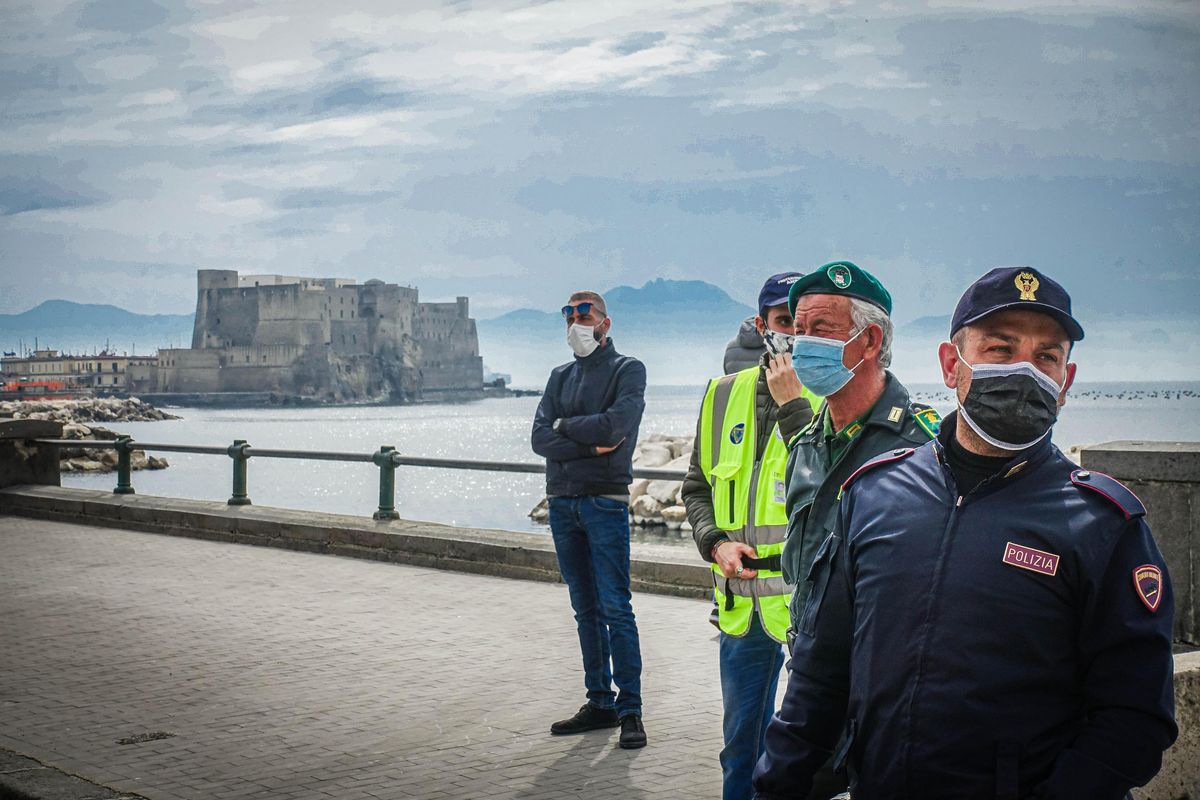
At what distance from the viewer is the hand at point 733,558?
14.6 feet

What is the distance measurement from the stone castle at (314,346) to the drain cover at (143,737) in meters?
148

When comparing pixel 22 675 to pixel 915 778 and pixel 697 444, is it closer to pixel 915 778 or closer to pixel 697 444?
pixel 697 444

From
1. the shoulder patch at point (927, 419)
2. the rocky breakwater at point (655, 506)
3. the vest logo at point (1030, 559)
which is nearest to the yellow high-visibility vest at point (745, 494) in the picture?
the shoulder patch at point (927, 419)

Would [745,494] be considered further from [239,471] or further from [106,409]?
[106,409]

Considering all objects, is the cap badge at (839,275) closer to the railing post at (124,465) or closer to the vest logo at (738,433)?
the vest logo at (738,433)

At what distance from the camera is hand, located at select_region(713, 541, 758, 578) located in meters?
4.44

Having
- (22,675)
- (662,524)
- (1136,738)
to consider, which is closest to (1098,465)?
(1136,738)

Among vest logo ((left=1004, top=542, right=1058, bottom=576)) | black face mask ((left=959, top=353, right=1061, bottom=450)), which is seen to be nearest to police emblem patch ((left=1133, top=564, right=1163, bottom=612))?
vest logo ((left=1004, top=542, right=1058, bottom=576))

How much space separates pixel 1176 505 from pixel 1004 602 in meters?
4.66

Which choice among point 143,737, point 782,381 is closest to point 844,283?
point 782,381

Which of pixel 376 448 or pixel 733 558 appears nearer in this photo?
pixel 733 558

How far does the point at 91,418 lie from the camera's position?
126m

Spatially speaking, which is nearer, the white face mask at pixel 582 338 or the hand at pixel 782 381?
the hand at pixel 782 381

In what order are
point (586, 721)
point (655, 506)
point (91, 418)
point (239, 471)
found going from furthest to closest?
point (91, 418) → point (655, 506) → point (239, 471) → point (586, 721)
